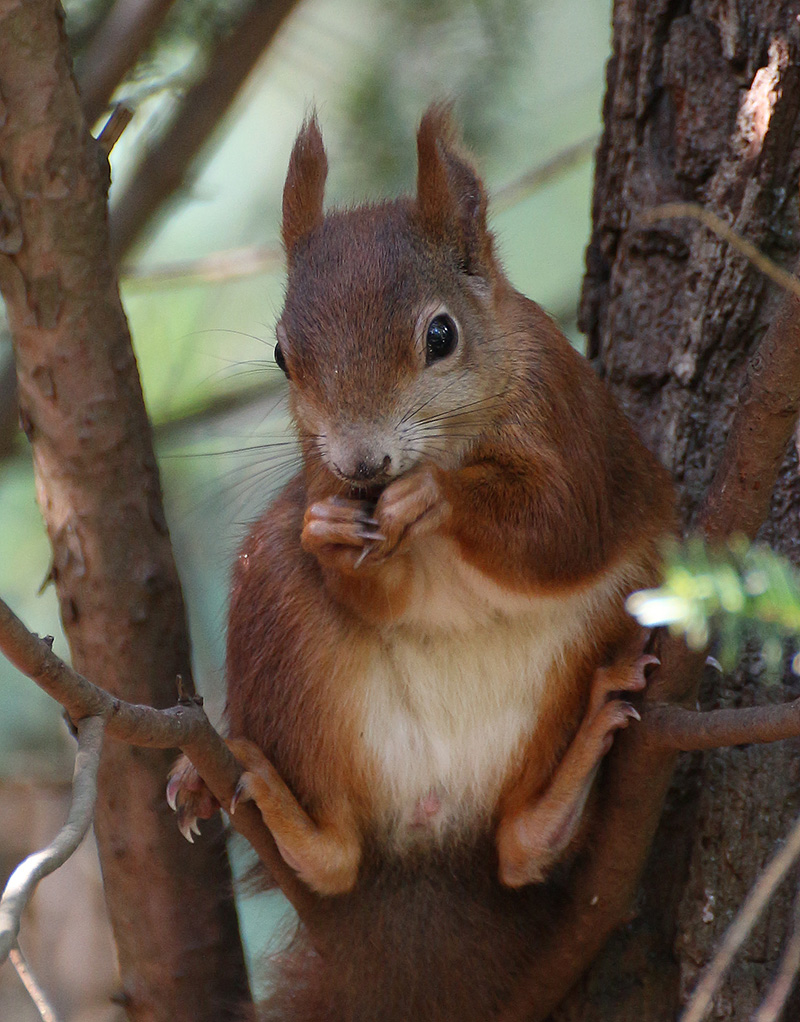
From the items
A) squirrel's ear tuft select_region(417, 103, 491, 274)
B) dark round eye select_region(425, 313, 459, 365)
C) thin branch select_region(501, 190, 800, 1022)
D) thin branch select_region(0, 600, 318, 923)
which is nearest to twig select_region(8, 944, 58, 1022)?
thin branch select_region(0, 600, 318, 923)

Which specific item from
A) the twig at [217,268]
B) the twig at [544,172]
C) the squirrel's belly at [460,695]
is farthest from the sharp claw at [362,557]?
the twig at [217,268]

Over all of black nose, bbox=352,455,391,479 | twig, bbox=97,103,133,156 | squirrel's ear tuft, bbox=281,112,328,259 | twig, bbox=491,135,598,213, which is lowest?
black nose, bbox=352,455,391,479

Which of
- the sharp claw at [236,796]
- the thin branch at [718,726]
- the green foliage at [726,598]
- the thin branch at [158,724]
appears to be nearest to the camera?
the green foliage at [726,598]

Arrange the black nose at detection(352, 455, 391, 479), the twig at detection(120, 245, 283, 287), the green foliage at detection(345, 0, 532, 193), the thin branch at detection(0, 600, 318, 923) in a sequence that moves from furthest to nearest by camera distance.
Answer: the twig at detection(120, 245, 283, 287) → the green foliage at detection(345, 0, 532, 193) → the black nose at detection(352, 455, 391, 479) → the thin branch at detection(0, 600, 318, 923)

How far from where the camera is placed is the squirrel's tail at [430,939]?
143 cm

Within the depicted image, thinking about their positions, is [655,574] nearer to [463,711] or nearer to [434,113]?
[463,711]

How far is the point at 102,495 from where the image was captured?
1.53 metres

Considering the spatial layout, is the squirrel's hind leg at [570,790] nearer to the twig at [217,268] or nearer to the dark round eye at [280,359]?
the dark round eye at [280,359]

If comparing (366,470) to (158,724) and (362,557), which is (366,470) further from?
(158,724)

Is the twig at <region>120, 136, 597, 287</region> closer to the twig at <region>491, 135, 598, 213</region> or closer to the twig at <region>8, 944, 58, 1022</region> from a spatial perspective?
the twig at <region>491, 135, 598, 213</region>

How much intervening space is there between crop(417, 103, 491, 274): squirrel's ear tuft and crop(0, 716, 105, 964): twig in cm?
73

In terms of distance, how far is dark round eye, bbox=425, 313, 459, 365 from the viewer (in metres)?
1.33

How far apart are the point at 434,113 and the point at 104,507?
0.61 m

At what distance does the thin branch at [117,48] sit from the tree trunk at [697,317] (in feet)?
2.31
